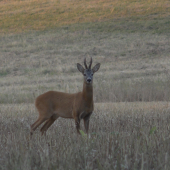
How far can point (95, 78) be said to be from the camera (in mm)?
17469

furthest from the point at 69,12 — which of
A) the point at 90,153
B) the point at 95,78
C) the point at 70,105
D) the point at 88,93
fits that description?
the point at 90,153

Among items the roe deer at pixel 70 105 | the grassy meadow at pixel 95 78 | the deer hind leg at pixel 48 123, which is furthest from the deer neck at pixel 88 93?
the deer hind leg at pixel 48 123

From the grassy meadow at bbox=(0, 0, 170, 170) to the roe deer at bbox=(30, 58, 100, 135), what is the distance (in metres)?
0.27

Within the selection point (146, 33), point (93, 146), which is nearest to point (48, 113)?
point (93, 146)

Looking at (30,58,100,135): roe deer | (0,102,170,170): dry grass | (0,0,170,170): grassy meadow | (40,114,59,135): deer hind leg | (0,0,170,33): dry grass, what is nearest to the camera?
(0,102,170,170): dry grass

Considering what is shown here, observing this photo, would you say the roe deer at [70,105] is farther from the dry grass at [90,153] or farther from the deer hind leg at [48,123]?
the dry grass at [90,153]

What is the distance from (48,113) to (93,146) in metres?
2.49

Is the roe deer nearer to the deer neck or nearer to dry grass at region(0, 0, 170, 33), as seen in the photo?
the deer neck

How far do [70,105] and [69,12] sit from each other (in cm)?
4078

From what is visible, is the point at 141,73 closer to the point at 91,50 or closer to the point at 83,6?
the point at 91,50

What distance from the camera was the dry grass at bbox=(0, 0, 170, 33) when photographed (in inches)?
1693

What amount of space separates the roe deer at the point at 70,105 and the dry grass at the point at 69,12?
35448 mm

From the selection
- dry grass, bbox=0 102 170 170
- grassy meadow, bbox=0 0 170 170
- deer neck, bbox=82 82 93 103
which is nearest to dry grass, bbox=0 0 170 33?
grassy meadow, bbox=0 0 170 170

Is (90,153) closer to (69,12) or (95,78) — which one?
(95,78)
